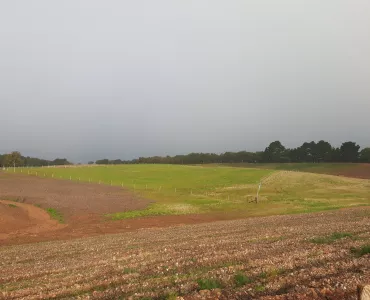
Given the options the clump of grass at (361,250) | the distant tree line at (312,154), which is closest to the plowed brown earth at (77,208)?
the clump of grass at (361,250)

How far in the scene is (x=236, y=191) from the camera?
80.1m

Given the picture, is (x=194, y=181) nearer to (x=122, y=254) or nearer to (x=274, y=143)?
(x=122, y=254)

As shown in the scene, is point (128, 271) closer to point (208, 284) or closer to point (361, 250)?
point (208, 284)

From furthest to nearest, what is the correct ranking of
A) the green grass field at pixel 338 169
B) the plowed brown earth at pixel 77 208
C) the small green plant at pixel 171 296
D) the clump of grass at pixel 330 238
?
the green grass field at pixel 338 169 < the plowed brown earth at pixel 77 208 < the clump of grass at pixel 330 238 < the small green plant at pixel 171 296

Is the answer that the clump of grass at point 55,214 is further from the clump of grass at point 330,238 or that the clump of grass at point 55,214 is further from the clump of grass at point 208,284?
the clump of grass at point 208,284

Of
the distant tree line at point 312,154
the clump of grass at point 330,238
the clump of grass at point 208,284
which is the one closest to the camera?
the clump of grass at point 208,284

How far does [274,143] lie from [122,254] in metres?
186

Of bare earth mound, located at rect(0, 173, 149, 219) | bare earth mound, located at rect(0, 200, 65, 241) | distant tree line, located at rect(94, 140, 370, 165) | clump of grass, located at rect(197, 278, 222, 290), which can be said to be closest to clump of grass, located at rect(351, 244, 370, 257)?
clump of grass, located at rect(197, 278, 222, 290)

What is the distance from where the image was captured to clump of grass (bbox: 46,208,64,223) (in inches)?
1997

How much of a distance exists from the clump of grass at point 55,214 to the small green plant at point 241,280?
43133 mm

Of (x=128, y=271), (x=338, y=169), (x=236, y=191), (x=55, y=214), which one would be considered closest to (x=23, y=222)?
(x=55, y=214)

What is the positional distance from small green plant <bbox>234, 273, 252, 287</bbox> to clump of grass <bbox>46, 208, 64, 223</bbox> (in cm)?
4313

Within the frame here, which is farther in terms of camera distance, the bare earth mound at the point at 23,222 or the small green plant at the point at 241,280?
the bare earth mound at the point at 23,222

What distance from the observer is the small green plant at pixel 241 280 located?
10.4 metres
